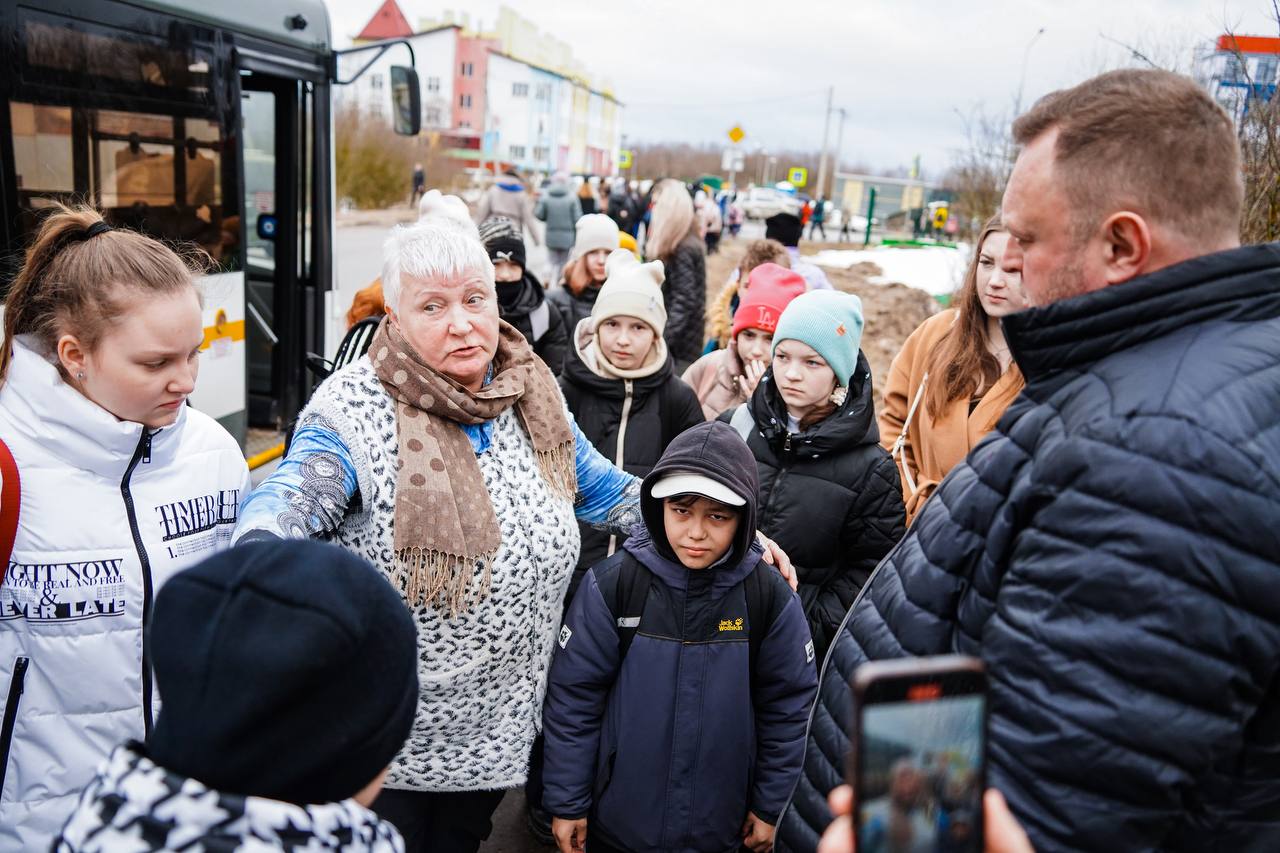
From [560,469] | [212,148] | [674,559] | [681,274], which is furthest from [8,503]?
[681,274]

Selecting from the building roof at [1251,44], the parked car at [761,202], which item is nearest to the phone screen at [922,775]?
the building roof at [1251,44]

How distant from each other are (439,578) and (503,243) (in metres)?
3.64

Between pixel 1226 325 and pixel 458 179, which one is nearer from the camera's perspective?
pixel 1226 325

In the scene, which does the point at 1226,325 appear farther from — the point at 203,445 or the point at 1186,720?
the point at 203,445

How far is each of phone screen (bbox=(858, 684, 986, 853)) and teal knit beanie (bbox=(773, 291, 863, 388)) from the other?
2.46 metres

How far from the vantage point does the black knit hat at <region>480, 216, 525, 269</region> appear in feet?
17.9

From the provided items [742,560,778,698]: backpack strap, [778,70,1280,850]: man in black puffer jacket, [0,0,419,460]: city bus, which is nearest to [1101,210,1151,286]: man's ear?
[778,70,1280,850]: man in black puffer jacket

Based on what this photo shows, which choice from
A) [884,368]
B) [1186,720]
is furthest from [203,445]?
[884,368]

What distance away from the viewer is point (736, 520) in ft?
8.72

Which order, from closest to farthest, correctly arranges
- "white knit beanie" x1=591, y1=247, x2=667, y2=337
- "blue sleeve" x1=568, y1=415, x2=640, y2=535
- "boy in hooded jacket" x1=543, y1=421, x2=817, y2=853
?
1. "boy in hooded jacket" x1=543, y1=421, x2=817, y2=853
2. "blue sleeve" x1=568, y1=415, x2=640, y2=535
3. "white knit beanie" x1=591, y1=247, x2=667, y2=337

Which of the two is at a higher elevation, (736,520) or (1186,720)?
(1186,720)

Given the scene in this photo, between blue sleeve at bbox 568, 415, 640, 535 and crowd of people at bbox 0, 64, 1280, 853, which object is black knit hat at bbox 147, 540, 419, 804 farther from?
blue sleeve at bbox 568, 415, 640, 535

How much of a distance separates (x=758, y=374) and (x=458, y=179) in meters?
42.7

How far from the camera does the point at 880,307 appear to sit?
51.8ft
